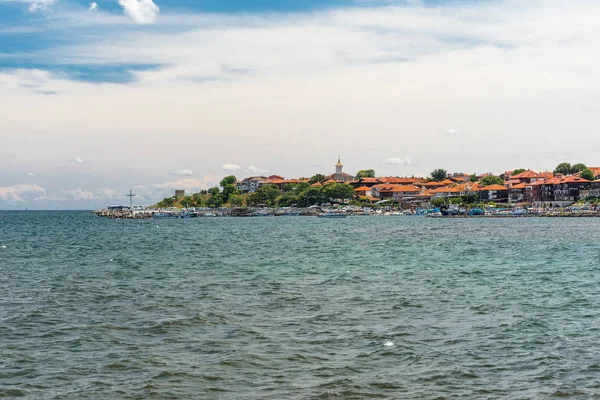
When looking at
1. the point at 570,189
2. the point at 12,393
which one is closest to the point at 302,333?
the point at 12,393

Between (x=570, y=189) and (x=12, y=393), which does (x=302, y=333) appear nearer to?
(x=12, y=393)

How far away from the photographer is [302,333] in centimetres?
1983

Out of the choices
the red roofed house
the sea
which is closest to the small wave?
the sea

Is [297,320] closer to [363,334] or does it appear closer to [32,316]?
[363,334]

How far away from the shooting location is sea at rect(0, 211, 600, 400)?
1460 cm

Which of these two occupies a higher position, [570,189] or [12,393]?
[570,189]

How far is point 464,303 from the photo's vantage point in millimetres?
25016

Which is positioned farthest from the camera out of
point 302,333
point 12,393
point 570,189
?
point 570,189

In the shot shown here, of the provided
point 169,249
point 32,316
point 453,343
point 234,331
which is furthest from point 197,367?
point 169,249

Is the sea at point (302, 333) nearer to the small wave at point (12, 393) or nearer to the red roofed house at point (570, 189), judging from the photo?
the small wave at point (12, 393)

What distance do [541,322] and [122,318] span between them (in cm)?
1432

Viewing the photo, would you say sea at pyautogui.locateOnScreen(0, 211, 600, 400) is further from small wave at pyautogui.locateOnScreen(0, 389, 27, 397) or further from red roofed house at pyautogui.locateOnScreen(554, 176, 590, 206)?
red roofed house at pyautogui.locateOnScreen(554, 176, 590, 206)

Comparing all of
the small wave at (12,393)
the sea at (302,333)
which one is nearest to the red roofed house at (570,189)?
the sea at (302,333)

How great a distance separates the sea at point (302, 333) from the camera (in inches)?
575
